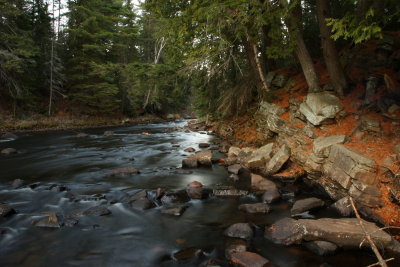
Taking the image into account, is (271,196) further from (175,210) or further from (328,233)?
(175,210)

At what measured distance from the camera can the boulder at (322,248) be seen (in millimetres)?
4074

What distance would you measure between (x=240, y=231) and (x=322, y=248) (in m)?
1.37

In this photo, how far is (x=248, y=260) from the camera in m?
3.83

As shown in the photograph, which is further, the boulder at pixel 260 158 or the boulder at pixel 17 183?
the boulder at pixel 260 158

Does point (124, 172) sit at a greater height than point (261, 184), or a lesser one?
lesser

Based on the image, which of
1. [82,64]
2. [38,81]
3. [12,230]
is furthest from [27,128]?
[12,230]

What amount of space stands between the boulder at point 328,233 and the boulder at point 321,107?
361cm

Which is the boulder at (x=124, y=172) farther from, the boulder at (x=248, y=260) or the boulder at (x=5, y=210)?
the boulder at (x=248, y=260)

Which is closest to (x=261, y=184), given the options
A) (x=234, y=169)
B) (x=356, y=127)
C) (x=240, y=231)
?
(x=234, y=169)

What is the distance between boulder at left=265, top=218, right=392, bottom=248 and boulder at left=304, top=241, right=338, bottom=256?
12 cm

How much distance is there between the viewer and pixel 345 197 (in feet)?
18.1

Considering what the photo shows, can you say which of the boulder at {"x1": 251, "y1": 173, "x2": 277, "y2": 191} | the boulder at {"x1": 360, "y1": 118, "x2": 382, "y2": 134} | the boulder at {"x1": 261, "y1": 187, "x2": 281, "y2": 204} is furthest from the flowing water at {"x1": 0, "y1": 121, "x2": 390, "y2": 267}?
the boulder at {"x1": 360, "y1": 118, "x2": 382, "y2": 134}

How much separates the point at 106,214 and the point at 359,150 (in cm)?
598

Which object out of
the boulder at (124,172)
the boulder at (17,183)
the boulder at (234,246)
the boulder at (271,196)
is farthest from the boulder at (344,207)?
the boulder at (17,183)
